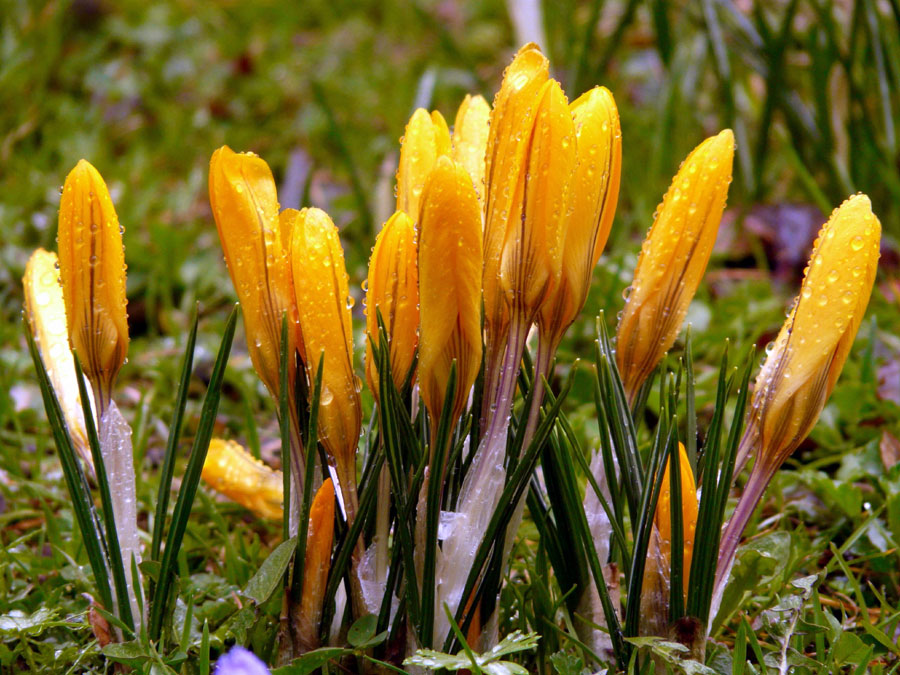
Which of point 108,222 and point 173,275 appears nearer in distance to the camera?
point 108,222

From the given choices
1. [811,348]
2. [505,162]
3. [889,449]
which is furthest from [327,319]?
[889,449]

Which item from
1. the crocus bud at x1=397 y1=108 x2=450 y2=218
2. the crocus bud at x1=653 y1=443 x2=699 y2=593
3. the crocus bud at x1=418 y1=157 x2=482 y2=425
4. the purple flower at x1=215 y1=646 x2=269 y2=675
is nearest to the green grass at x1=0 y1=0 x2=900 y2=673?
the crocus bud at x1=653 y1=443 x2=699 y2=593

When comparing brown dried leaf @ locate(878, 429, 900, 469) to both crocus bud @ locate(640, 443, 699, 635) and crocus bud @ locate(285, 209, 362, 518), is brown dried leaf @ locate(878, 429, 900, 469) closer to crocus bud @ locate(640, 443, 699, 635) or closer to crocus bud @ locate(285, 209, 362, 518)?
crocus bud @ locate(640, 443, 699, 635)

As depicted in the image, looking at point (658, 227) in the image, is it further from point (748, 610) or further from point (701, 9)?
point (701, 9)

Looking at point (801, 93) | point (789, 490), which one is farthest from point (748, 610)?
point (801, 93)

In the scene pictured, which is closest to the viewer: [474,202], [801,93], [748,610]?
[474,202]

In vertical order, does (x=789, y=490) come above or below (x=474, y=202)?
below

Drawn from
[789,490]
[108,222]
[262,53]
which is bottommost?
[789,490]

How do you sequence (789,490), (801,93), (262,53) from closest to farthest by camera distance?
1. (789,490)
2. (801,93)
3. (262,53)
